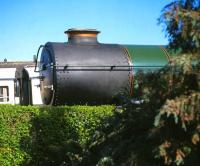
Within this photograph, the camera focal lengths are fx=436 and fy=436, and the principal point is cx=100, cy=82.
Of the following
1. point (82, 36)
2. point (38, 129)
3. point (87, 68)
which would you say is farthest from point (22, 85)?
point (38, 129)

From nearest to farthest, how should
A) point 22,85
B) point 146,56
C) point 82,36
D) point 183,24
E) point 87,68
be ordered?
point 183,24
point 87,68
point 146,56
point 82,36
point 22,85

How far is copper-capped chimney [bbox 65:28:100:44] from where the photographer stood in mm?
12000

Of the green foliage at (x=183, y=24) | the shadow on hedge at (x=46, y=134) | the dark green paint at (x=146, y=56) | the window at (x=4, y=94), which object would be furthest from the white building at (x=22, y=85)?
the green foliage at (x=183, y=24)

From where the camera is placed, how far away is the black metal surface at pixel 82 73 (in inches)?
422

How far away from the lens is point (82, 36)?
39.7 feet

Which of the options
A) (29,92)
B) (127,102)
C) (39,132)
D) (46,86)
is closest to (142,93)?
(127,102)

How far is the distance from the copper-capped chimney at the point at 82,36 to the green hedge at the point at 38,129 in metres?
2.87

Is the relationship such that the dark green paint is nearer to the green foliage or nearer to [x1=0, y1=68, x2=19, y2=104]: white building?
the green foliage

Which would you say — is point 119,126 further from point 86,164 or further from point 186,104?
point 186,104

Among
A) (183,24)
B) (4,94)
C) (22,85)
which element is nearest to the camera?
(183,24)

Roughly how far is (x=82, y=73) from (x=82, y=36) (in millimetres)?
1610

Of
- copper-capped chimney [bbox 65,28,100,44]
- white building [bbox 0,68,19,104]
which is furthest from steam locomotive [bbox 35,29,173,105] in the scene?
white building [bbox 0,68,19,104]

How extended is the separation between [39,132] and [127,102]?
392 centimetres

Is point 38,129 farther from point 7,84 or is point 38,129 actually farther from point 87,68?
point 7,84
